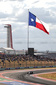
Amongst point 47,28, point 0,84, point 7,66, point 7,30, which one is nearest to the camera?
point 0,84

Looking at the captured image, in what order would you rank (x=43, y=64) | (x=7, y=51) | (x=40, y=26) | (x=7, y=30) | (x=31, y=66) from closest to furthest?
(x=40, y=26) < (x=31, y=66) < (x=43, y=64) < (x=7, y=51) < (x=7, y=30)

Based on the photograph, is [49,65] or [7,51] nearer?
[49,65]

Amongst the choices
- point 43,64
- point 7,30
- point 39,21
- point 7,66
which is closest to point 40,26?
point 39,21

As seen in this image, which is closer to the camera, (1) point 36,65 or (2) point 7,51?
(1) point 36,65

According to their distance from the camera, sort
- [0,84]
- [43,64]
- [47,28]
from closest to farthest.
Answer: [0,84] → [47,28] → [43,64]

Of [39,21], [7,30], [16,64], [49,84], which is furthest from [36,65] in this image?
[7,30]

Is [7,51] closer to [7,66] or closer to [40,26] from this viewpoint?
[7,66]

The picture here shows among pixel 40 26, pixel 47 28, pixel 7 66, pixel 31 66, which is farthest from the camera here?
pixel 31 66

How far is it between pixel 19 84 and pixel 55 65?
5209 cm

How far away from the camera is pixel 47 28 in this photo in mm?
38781

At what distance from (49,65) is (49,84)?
4905 cm

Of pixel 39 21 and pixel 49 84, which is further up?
pixel 39 21

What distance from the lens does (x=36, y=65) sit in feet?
244

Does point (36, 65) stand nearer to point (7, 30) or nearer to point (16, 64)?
point (16, 64)
